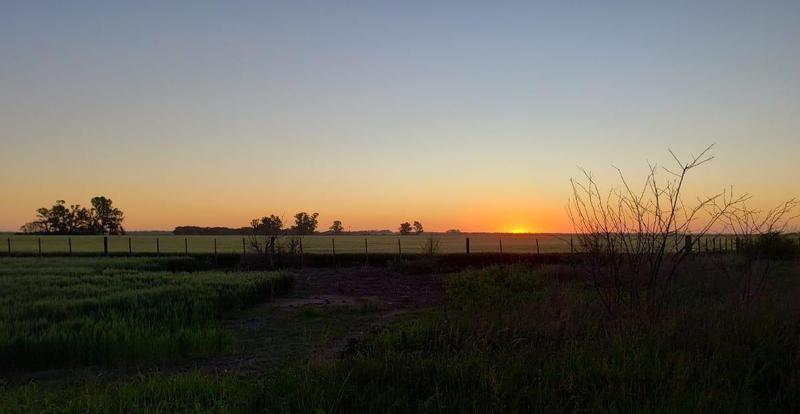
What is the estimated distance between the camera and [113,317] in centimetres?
1185

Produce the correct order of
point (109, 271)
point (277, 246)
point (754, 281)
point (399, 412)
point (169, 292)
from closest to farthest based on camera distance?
point (399, 412)
point (754, 281)
point (169, 292)
point (109, 271)
point (277, 246)

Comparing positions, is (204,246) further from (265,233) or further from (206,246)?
(265,233)

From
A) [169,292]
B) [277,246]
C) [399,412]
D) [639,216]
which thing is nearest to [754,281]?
[639,216]

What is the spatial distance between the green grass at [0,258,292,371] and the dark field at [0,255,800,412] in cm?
4

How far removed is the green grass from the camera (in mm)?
10000

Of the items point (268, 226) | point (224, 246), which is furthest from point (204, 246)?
point (268, 226)

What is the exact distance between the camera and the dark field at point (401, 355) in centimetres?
553

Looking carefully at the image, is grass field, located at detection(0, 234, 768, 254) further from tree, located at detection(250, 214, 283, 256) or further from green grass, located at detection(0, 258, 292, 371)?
green grass, located at detection(0, 258, 292, 371)

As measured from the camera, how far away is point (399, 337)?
8.66 m

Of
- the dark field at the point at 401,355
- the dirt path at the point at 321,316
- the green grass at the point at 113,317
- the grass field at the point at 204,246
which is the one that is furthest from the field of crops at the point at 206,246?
the dark field at the point at 401,355

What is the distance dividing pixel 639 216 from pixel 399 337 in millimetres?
4187

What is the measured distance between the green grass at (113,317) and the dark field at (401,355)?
0.13 ft

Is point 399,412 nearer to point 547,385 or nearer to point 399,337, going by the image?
point 547,385

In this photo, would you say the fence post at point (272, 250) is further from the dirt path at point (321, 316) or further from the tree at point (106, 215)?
the tree at point (106, 215)
